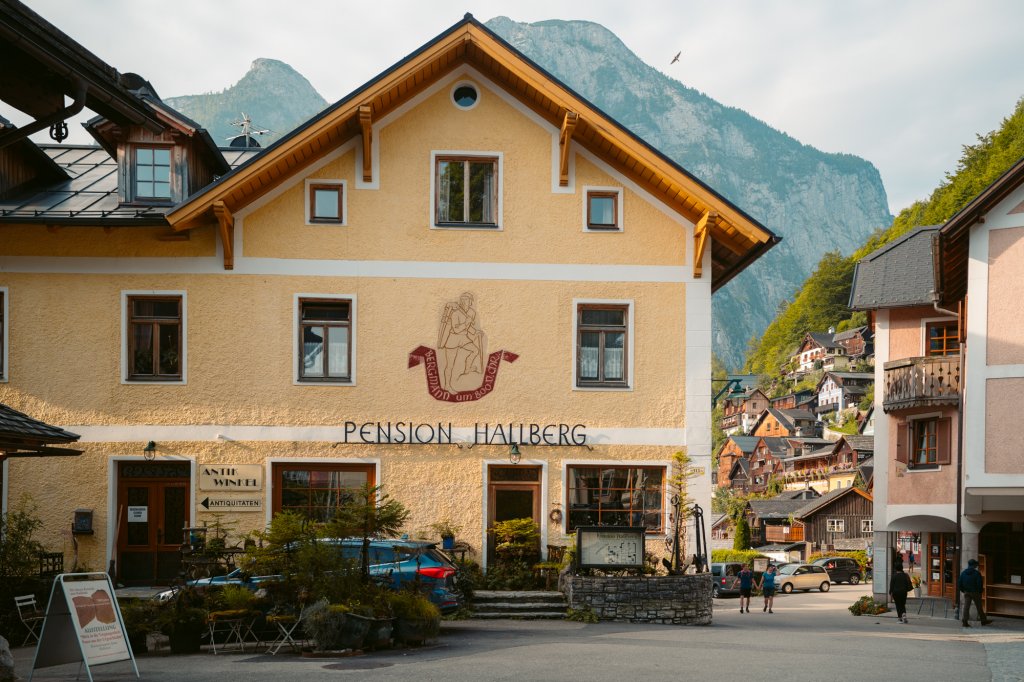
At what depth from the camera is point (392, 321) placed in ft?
73.4

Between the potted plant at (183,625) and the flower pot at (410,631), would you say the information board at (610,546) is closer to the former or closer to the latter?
the flower pot at (410,631)

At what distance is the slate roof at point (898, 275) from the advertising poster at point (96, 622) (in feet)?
87.8

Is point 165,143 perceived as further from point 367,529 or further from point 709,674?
point 709,674

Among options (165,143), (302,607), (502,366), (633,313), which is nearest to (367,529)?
(302,607)

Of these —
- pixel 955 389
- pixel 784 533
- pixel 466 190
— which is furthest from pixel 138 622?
pixel 784 533

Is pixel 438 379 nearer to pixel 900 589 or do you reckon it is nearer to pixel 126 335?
pixel 126 335

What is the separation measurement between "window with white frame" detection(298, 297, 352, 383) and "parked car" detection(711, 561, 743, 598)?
109 feet

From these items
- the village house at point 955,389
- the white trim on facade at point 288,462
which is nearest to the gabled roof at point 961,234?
the village house at point 955,389

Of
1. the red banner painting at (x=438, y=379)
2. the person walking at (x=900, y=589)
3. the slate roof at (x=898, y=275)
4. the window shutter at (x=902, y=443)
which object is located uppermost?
the slate roof at (x=898, y=275)

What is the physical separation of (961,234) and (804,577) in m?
35.6

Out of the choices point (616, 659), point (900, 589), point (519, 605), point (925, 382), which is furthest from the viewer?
point (925, 382)

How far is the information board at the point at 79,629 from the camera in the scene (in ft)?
37.7

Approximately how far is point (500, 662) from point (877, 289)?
24724 mm

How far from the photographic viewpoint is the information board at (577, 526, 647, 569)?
67.3 feet
